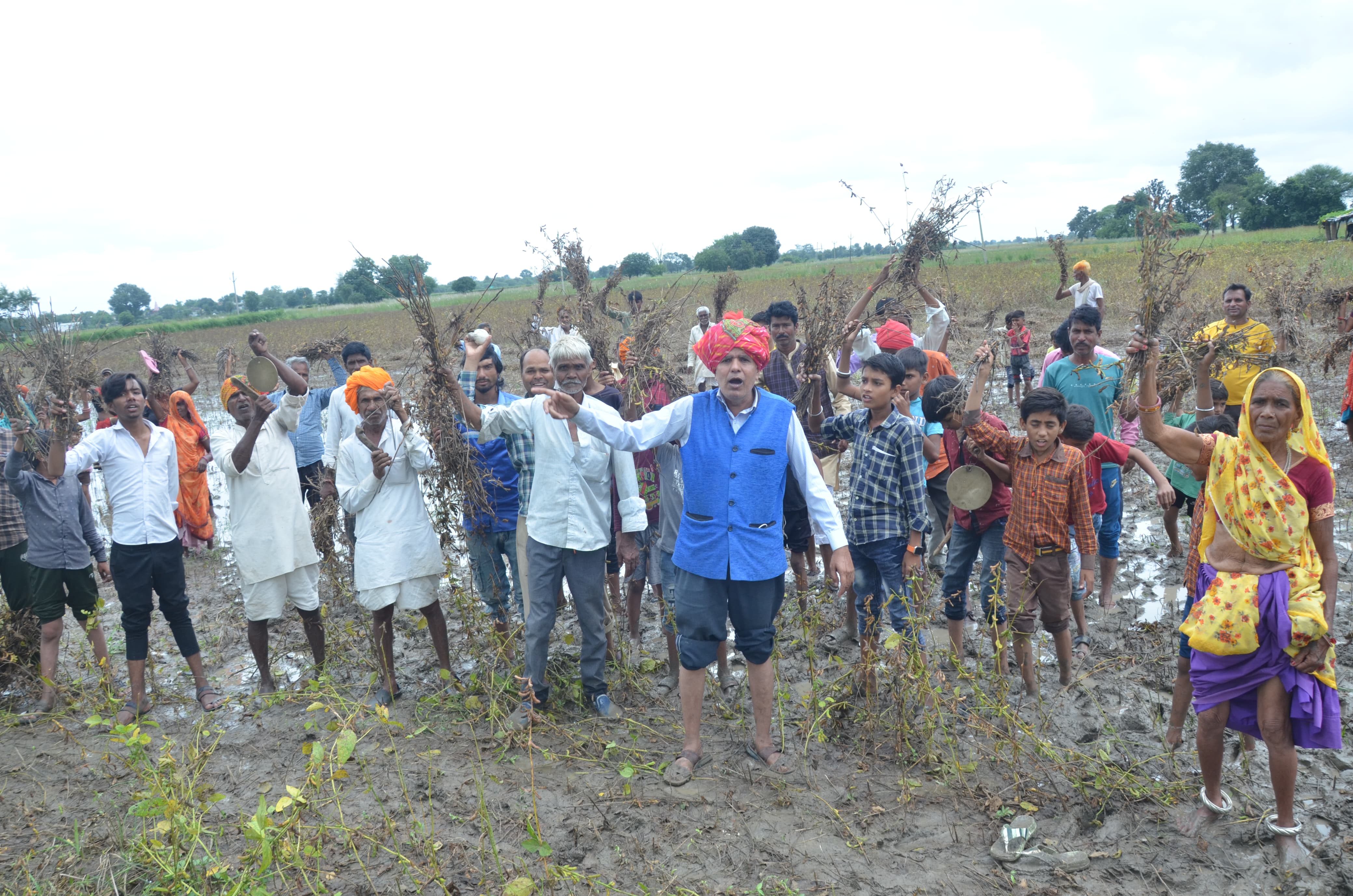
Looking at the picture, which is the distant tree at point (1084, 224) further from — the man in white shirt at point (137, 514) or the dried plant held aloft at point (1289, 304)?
the man in white shirt at point (137, 514)

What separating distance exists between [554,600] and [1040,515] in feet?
8.25

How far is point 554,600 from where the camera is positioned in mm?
4340

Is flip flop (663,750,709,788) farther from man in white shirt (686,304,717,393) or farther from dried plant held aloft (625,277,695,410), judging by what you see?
dried plant held aloft (625,277,695,410)

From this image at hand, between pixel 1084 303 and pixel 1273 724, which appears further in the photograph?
pixel 1084 303

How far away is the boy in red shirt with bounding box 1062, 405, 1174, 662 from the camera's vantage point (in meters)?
4.53

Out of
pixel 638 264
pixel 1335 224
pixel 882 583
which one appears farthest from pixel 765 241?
→ pixel 882 583

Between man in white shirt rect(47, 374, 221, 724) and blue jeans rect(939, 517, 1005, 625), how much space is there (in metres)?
4.28

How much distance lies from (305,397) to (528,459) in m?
1.83

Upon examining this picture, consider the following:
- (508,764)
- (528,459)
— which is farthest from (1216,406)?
(508,764)

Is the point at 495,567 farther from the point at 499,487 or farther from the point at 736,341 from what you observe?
the point at 736,341

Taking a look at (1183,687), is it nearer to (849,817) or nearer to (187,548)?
(849,817)

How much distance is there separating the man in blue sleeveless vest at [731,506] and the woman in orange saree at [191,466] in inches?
186

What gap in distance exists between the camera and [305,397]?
539cm

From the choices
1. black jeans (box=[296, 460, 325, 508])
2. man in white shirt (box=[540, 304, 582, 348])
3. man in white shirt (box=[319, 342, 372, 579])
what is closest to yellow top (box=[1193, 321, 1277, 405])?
man in white shirt (box=[540, 304, 582, 348])
